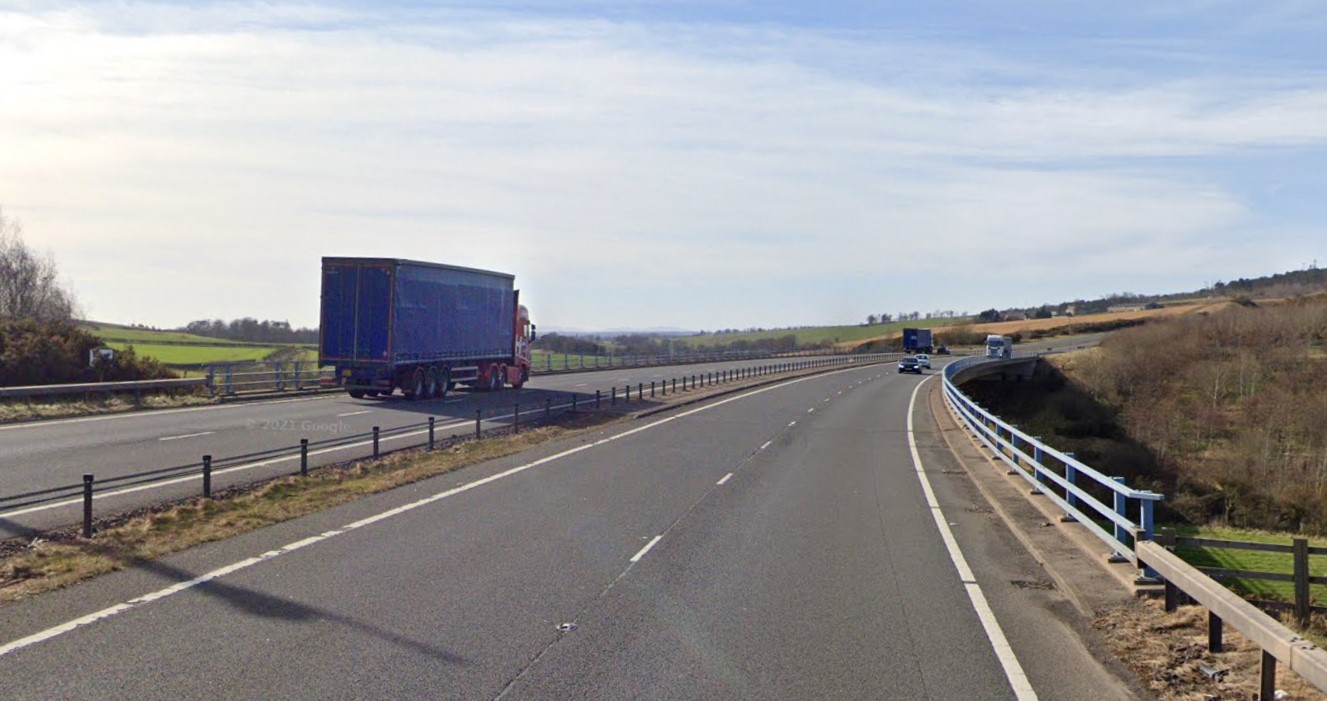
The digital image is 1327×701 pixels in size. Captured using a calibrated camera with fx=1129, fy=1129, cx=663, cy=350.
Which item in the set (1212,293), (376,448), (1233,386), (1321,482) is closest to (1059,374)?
(1233,386)

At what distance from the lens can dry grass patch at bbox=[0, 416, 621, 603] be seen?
34.7 ft

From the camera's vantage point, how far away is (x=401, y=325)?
121ft

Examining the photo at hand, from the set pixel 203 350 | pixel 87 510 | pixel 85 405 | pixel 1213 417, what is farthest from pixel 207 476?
pixel 203 350

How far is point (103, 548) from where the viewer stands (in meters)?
11.7

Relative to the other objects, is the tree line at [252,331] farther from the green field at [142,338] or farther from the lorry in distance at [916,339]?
the lorry in distance at [916,339]

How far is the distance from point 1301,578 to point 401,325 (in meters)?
30.4

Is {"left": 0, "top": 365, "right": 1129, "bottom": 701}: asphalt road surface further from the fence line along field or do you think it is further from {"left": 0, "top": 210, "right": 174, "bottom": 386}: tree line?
the fence line along field

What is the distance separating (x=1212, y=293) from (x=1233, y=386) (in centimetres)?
14306

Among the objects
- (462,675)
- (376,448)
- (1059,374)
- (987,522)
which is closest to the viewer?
(462,675)

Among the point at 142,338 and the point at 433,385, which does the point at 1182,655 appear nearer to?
the point at 433,385

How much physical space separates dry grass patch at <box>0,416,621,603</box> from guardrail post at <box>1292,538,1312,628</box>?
35.0 feet

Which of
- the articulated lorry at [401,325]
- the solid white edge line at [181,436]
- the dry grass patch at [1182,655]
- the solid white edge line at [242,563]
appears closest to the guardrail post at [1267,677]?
the dry grass patch at [1182,655]

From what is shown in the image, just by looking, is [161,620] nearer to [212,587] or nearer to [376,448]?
[212,587]

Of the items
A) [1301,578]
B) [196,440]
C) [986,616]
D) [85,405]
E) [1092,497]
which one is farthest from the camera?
[85,405]
